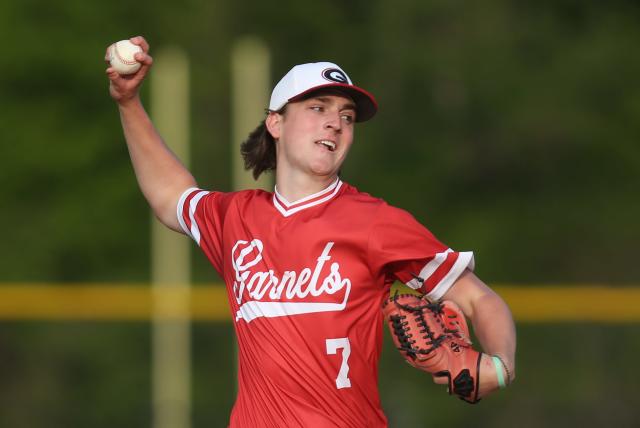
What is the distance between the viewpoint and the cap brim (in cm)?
388

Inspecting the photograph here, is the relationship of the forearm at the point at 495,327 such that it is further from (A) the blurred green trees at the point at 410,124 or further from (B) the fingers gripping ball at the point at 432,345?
(A) the blurred green trees at the point at 410,124

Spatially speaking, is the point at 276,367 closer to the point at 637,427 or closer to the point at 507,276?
the point at 637,427

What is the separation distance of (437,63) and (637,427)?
14.7 ft

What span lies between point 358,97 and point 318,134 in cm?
19

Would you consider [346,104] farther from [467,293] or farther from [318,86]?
[467,293]

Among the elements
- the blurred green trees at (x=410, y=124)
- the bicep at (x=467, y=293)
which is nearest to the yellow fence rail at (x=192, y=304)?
the blurred green trees at (x=410, y=124)

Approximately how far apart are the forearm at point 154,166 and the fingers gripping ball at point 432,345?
3.42 ft

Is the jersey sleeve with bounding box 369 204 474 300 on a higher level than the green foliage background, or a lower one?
higher

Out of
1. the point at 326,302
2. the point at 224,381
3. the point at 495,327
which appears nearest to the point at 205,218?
the point at 326,302

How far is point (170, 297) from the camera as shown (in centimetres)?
1077

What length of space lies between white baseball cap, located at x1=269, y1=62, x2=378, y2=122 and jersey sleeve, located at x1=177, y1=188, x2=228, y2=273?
14.3 inches

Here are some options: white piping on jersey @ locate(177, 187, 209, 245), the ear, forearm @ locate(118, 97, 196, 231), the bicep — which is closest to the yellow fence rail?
forearm @ locate(118, 97, 196, 231)

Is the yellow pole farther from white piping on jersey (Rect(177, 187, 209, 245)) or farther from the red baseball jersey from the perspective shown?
the red baseball jersey

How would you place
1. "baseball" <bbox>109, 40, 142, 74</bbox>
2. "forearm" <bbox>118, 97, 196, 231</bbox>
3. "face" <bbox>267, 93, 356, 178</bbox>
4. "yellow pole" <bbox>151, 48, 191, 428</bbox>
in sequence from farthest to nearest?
"yellow pole" <bbox>151, 48, 191, 428</bbox> → "forearm" <bbox>118, 97, 196, 231</bbox> → "baseball" <bbox>109, 40, 142, 74</bbox> → "face" <bbox>267, 93, 356, 178</bbox>
